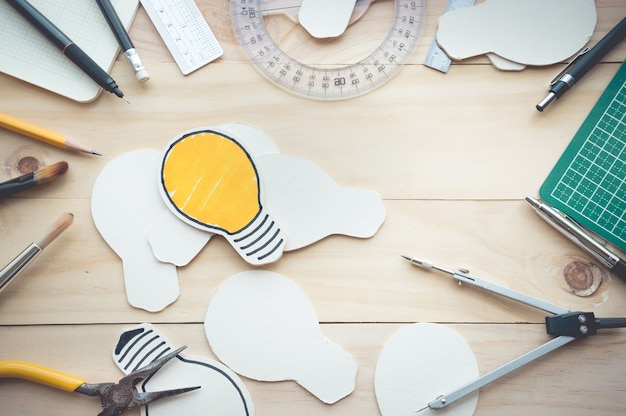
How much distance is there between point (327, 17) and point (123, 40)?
293 mm

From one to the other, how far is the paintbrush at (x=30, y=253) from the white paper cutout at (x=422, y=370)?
47 centimetres

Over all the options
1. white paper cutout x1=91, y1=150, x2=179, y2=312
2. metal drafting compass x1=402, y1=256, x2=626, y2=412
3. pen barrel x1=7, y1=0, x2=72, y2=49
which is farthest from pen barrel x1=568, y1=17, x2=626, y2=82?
pen barrel x1=7, y1=0, x2=72, y2=49

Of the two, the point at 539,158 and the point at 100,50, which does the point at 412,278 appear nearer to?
the point at 539,158

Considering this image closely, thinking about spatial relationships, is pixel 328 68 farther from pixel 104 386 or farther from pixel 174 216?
pixel 104 386

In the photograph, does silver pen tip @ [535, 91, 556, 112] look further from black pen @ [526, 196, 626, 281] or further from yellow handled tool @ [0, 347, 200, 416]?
yellow handled tool @ [0, 347, 200, 416]

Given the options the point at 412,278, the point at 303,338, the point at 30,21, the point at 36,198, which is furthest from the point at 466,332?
the point at 30,21

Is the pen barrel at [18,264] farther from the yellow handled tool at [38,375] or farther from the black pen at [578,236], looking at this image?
the black pen at [578,236]

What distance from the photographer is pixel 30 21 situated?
81cm

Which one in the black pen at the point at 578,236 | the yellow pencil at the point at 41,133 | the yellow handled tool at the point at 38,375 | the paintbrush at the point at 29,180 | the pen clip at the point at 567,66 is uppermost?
the pen clip at the point at 567,66

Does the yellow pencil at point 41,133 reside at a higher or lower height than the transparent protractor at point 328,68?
lower

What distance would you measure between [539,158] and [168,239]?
0.54 meters

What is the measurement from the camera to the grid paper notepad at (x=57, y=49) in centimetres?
82

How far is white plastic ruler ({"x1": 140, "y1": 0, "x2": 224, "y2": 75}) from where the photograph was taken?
0.83m

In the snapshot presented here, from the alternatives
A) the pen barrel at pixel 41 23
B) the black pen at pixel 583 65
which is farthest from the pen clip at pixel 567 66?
the pen barrel at pixel 41 23
